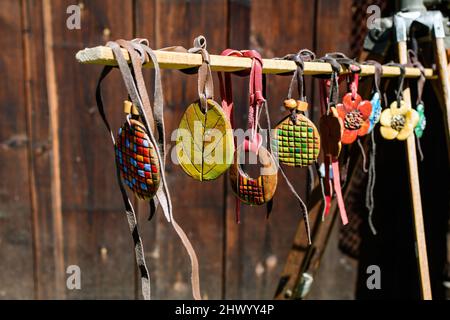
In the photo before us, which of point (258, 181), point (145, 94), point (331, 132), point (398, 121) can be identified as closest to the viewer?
point (145, 94)

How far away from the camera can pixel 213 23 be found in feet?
3.83

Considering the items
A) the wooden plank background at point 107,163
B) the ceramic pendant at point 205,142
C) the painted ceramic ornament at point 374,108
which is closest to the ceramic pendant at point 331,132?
the painted ceramic ornament at point 374,108

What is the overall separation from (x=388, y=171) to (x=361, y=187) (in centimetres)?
10

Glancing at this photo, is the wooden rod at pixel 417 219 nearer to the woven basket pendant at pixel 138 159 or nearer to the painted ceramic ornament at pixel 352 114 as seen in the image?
the painted ceramic ornament at pixel 352 114

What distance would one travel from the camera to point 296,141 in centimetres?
65

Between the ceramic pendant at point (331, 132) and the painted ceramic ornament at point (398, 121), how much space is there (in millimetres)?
179

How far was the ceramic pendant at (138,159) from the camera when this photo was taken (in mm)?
519

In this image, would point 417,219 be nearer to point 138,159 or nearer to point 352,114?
point 352,114

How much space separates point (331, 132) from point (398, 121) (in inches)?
8.7

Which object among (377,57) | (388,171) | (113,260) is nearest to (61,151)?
(113,260)

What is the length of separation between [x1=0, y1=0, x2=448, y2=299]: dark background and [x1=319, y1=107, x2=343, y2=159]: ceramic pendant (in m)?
0.49

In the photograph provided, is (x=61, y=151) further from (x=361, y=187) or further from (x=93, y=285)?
(x=361, y=187)

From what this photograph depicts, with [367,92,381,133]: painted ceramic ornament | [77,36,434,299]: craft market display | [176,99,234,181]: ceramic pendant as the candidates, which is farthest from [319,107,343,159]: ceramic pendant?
[176,99,234,181]: ceramic pendant

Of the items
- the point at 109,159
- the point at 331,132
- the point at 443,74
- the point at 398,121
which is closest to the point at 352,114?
the point at 331,132
